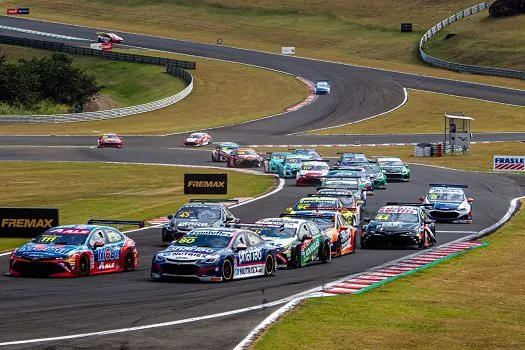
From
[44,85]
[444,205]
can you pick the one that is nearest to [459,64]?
[44,85]

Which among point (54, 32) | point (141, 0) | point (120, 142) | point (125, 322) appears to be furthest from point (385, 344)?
point (141, 0)

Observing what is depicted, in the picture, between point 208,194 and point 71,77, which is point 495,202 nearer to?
point 208,194

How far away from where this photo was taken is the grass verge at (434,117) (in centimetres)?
9931

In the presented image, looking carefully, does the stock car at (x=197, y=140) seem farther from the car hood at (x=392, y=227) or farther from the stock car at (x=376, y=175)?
the car hood at (x=392, y=227)

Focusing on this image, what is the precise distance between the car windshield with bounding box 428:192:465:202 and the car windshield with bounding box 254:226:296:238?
15.9m

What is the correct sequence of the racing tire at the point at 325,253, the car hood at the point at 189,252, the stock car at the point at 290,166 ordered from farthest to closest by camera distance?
the stock car at the point at 290,166
the racing tire at the point at 325,253
the car hood at the point at 189,252

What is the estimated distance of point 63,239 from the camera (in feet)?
88.2

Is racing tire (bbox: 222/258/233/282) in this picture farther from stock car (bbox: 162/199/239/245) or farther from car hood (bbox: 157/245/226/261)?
stock car (bbox: 162/199/239/245)

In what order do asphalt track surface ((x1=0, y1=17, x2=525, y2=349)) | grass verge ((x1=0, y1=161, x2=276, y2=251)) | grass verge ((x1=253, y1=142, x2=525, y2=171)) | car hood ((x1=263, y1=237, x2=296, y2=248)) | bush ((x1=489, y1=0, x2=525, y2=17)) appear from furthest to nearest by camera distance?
bush ((x1=489, y1=0, x2=525, y2=17)), grass verge ((x1=253, y1=142, x2=525, y2=171)), grass verge ((x1=0, y1=161, x2=276, y2=251)), car hood ((x1=263, y1=237, x2=296, y2=248)), asphalt track surface ((x1=0, y1=17, x2=525, y2=349))

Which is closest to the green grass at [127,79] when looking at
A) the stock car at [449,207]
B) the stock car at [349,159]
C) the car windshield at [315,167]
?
the stock car at [349,159]

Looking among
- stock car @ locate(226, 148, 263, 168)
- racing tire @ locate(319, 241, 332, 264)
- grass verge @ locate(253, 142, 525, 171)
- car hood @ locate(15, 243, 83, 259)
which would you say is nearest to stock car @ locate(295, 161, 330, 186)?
stock car @ locate(226, 148, 263, 168)

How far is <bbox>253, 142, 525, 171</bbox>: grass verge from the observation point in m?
75.8

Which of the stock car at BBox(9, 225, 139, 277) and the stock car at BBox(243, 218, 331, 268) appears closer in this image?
the stock car at BBox(9, 225, 139, 277)

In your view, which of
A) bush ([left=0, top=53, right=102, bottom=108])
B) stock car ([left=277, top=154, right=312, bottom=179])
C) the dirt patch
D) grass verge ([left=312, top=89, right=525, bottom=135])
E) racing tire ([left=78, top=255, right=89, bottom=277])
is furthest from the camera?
the dirt patch
